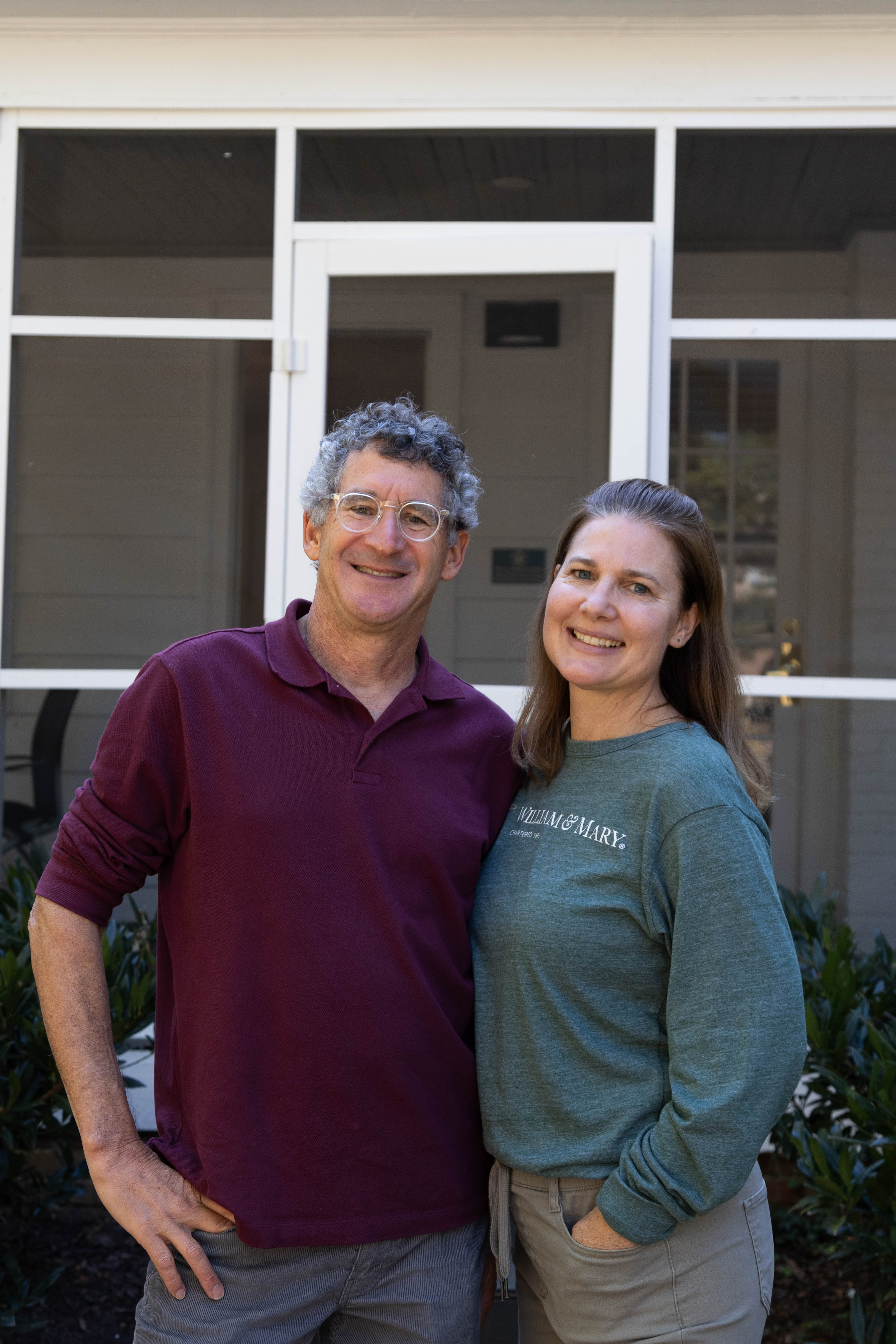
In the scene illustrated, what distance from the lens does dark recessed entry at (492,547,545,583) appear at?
500 cm

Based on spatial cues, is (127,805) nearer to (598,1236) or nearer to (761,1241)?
(598,1236)

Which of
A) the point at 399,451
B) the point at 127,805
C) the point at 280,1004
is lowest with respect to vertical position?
the point at 280,1004

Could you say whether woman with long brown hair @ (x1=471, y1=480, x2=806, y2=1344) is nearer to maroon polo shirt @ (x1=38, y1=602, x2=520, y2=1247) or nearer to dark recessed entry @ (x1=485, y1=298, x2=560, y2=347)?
maroon polo shirt @ (x1=38, y1=602, x2=520, y2=1247)

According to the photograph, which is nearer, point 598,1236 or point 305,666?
point 598,1236

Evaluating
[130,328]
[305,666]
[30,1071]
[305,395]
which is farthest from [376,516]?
[130,328]

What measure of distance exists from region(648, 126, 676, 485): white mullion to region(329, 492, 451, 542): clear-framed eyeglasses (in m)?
2.00

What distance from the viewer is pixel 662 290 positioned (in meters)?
3.77

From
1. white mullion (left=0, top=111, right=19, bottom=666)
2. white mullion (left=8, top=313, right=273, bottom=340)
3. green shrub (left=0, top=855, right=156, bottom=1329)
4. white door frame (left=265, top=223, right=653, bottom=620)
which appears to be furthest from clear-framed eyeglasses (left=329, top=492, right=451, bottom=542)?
white mullion (left=0, top=111, right=19, bottom=666)

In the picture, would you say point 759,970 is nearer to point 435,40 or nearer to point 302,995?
point 302,995

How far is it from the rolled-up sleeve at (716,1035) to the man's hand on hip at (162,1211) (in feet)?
1.79

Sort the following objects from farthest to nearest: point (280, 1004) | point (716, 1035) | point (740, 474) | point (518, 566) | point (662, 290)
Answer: point (740, 474) < point (518, 566) < point (662, 290) < point (280, 1004) < point (716, 1035)

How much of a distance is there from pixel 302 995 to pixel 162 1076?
30 cm

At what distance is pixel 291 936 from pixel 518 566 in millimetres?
3614

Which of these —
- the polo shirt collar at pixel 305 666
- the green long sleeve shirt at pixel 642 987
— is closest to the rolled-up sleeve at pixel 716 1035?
the green long sleeve shirt at pixel 642 987
